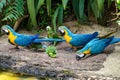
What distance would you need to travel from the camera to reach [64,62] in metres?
4.41

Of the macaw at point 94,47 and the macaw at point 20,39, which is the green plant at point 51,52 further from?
the macaw at point 20,39

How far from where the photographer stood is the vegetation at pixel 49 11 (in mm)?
5691

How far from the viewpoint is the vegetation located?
224 inches

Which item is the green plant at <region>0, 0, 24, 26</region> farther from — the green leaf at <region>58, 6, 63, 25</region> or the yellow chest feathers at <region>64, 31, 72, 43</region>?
the yellow chest feathers at <region>64, 31, 72, 43</region>

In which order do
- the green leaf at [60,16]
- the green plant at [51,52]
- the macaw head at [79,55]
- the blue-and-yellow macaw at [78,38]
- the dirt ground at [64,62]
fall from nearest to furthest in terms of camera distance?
the dirt ground at [64,62] → the macaw head at [79,55] → the green plant at [51,52] → the blue-and-yellow macaw at [78,38] → the green leaf at [60,16]

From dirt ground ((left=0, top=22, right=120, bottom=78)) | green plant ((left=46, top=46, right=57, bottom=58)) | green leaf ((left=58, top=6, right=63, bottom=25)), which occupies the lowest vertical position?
dirt ground ((left=0, top=22, right=120, bottom=78))

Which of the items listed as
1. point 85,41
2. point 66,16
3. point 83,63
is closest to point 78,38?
point 85,41

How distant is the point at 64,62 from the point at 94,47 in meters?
0.47

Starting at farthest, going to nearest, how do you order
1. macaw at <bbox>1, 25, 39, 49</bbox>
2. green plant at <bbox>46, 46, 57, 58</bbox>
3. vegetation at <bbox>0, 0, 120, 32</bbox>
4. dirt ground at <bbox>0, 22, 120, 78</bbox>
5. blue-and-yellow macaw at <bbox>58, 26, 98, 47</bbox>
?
vegetation at <bbox>0, 0, 120, 32</bbox> → macaw at <bbox>1, 25, 39, 49</bbox> → blue-and-yellow macaw at <bbox>58, 26, 98, 47</bbox> → green plant at <bbox>46, 46, 57, 58</bbox> → dirt ground at <bbox>0, 22, 120, 78</bbox>

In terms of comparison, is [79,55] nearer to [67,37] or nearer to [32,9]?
[67,37]

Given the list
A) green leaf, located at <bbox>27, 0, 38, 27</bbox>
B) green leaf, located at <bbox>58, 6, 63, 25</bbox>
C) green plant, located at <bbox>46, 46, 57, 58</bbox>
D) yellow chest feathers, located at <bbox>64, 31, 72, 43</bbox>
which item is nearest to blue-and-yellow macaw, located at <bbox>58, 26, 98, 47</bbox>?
yellow chest feathers, located at <bbox>64, 31, 72, 43</bbox>

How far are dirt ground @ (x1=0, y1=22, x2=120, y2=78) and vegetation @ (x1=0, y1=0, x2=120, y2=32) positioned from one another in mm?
740

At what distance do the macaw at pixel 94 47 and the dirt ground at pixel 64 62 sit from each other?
0.06 metres

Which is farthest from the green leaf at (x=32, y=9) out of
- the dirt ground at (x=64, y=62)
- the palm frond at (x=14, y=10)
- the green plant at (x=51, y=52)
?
the green plant at (x=51, y=52)
